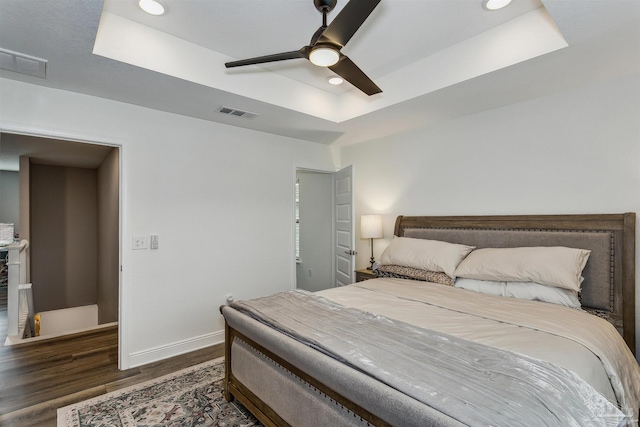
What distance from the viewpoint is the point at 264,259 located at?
387 centimetres

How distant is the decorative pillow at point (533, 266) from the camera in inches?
87.4

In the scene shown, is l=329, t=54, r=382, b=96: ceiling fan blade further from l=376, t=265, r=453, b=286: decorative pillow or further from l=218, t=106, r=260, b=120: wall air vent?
l=376, t=265, r=453, b=286: decorative pillow

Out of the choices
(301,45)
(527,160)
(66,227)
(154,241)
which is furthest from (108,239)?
(527,160)

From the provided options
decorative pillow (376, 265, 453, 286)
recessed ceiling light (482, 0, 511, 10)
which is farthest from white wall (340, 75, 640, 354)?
recessed ceiling light (482, 0, 511, 10)

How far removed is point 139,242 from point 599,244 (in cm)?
386

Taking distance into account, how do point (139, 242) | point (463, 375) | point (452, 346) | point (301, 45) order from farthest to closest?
point (139, 242), point (301, 45), point (452, 346), point (463, 375)

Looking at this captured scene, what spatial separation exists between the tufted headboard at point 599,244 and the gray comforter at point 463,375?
1461mm

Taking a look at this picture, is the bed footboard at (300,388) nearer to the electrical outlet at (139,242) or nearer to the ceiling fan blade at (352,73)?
the electrical outlet at (139,242)

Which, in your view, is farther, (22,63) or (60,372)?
(60,372)

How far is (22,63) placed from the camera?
84.3 inches

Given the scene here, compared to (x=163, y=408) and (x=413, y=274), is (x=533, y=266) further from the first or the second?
(x=163, y=408)

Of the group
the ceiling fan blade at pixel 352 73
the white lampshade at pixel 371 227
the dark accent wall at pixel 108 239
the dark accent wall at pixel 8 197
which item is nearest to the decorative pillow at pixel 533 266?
the white lampshade at pixel 371 227

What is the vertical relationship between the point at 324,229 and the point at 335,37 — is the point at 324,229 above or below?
below

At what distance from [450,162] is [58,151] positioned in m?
5.36
